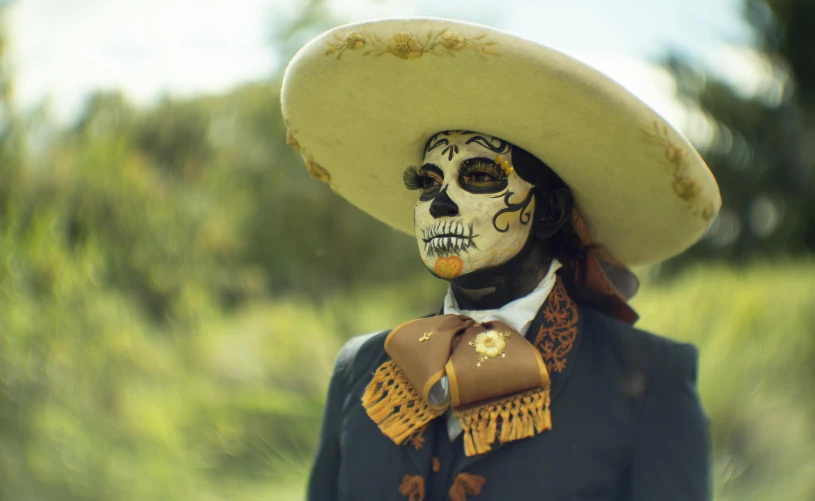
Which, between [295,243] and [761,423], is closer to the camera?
[761,423]

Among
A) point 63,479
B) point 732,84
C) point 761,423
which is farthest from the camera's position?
point 732,84

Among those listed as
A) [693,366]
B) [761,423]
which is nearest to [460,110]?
[693,366]

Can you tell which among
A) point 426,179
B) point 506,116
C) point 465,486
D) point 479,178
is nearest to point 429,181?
point 426,179

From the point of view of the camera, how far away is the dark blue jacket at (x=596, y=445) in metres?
1.63

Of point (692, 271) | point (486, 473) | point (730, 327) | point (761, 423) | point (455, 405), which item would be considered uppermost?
point (692, 271)

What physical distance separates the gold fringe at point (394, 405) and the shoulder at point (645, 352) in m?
0.45

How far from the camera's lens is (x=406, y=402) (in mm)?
1815

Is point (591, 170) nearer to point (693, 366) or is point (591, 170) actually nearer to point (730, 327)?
point (693, 366)

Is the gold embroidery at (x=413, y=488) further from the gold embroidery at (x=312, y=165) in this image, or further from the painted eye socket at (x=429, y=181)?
the gold embroidery at (x=312, y=165)

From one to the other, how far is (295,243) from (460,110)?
1041 centimetres

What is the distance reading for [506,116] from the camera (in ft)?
5.91

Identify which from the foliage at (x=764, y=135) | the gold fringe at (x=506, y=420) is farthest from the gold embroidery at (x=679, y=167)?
the foliage at (x=764, y=135)

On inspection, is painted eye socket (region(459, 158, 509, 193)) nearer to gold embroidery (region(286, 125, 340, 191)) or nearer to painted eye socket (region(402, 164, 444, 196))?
painted eye socket (region(402, 164, 444, 196))

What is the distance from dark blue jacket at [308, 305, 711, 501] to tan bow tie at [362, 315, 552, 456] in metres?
0.04
